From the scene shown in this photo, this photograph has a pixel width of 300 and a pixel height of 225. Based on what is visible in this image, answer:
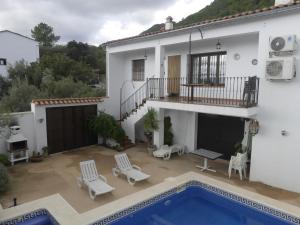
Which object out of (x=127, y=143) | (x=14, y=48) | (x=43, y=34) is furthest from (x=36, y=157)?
(x=43, y=34)

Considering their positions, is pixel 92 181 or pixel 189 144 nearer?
pixel 92 181

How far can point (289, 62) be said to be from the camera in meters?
9.61

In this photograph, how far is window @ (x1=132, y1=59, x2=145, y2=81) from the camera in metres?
18.8

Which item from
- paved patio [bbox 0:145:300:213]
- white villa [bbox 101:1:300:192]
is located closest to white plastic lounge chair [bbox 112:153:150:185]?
paved patio [bbox 0:145:300:213]

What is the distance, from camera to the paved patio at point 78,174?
31.7 feet

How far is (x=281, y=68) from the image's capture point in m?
9.84

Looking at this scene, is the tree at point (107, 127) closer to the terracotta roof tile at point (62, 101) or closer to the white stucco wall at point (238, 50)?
the terracotta roof tile at point (62, 101)

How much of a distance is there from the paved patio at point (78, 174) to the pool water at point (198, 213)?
4.05 ft

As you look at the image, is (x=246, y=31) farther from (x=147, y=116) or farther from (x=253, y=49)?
(x=147, y=116)

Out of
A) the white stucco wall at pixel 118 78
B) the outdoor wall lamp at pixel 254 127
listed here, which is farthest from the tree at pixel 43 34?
the outdoor wall lamp at pixel 254 127

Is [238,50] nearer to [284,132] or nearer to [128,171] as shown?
[284,132]

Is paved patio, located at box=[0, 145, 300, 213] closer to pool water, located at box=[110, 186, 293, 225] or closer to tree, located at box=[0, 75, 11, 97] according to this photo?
pool water, located at box=[110, 186, 293, 225]

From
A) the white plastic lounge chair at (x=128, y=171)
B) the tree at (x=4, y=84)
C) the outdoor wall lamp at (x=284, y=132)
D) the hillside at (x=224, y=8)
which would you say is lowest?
the white plastic lounge chair at (x=128, y=171)

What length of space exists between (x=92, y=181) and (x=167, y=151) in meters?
5.54
